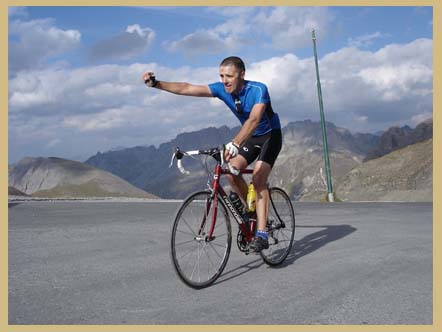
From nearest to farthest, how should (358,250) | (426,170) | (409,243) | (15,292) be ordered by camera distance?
1. (15,292)
2. (358,250)
3. (409,243)
4. (426,170)

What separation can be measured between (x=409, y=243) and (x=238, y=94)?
14.1 ft

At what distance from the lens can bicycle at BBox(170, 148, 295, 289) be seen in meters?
5.41

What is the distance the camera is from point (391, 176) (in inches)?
3086

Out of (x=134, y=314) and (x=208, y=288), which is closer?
(x=134, y=314)

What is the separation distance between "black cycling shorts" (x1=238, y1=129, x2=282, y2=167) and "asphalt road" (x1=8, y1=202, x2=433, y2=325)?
4.46ft

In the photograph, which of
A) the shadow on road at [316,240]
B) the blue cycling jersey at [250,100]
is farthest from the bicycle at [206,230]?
the shadow on road at [316,240]

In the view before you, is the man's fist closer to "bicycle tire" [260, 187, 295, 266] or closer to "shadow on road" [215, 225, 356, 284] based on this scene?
"bicycle tire" [260, 187, 295, 266]

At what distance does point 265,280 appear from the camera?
19.1 feet

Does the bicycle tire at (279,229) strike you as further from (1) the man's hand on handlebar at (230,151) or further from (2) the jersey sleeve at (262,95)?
(1) the man's hand on handlebar at (230,151)

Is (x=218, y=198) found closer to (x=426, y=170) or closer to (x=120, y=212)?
(x=120, y=212)

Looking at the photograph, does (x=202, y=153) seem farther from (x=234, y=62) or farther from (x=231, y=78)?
(x=234, y=62)

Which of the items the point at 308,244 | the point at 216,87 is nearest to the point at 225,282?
the point at 216,87

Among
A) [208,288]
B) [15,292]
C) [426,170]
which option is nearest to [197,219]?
[208,288]

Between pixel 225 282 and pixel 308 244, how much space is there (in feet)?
9.82
